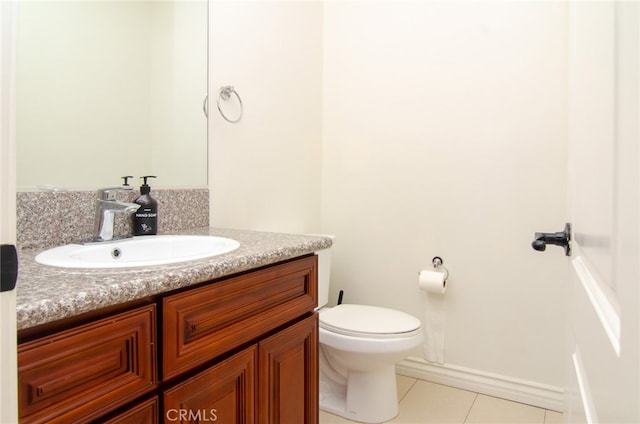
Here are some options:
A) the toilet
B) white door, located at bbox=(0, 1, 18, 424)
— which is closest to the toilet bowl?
the toilet

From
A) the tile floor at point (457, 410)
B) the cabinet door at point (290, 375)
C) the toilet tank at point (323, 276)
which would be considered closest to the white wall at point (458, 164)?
the tile floor at point (457, 410)

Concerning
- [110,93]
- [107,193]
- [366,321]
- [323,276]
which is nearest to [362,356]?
[366,321]

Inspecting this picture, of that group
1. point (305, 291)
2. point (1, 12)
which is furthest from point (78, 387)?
point (305, 291)

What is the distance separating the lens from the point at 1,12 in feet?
1.19

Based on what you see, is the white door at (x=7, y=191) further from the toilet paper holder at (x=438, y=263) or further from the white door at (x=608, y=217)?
the toilet paper holder at (x=438, y=263)

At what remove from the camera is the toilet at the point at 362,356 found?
5.49 feet

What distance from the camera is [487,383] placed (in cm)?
201

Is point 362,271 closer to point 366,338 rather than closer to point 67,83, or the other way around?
point 366,338

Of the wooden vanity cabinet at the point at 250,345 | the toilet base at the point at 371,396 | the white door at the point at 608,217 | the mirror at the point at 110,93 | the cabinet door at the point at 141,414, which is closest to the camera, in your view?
→ the white door at the point at 608,217

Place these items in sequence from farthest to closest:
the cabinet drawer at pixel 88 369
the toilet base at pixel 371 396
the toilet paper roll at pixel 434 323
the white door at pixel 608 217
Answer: the toilet paper roll at pixel 434 323 → the toilet base at pixel 371 396 → the cabinet drawer at pixel 88 369 → the white door at pixel 608 217

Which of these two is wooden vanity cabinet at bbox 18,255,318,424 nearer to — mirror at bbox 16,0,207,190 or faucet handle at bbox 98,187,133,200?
faucet handle at bbox 98,187,133,200

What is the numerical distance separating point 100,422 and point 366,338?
46.3 inches

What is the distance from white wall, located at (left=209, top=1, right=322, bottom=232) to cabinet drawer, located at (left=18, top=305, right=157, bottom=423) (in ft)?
3.03

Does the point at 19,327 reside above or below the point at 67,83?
below
